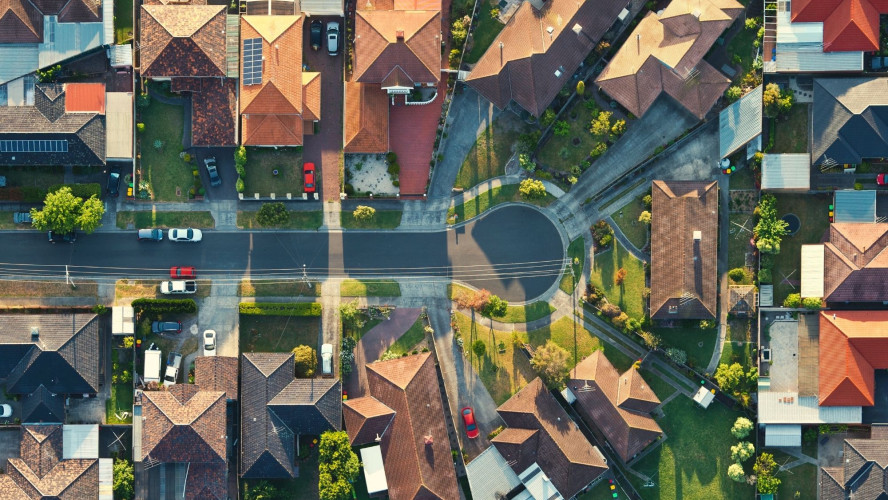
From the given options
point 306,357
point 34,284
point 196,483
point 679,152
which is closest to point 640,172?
point 679,152

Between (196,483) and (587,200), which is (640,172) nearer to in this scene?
(587,200)

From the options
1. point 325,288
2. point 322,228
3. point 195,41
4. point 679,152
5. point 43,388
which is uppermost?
point 195,41

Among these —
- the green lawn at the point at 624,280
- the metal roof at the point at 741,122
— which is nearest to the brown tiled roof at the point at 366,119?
the green lawn at the point at 624,280

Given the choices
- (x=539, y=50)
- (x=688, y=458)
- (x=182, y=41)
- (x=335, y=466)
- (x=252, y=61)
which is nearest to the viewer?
(x=182, y=41)

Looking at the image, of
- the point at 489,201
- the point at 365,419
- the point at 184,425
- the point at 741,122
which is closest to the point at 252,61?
the point at 489,201

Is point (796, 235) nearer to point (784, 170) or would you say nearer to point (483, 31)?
point (784, 170)

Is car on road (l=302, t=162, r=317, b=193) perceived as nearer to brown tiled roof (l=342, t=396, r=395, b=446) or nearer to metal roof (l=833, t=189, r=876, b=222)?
brown tiled roof (l=342, t=396, r=395, b=446)
